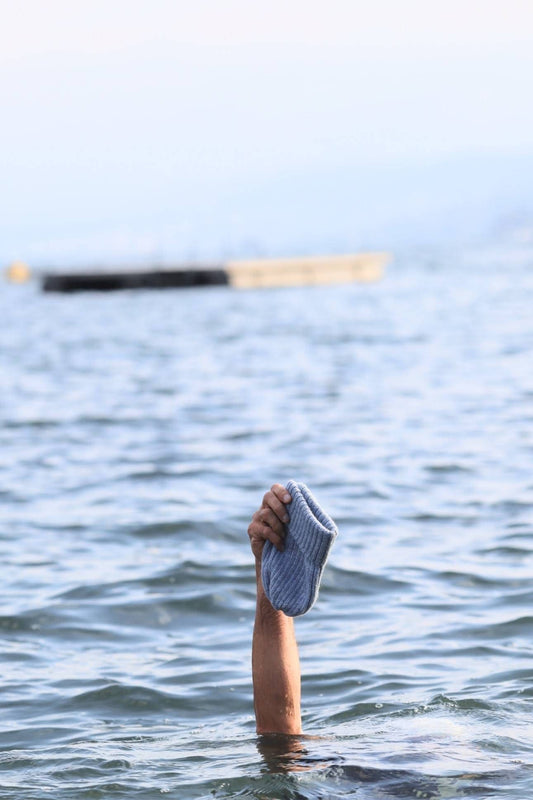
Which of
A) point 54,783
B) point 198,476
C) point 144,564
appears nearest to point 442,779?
point 54,783

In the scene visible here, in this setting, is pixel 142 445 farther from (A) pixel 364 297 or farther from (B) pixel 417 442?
(A) pixel 364 297

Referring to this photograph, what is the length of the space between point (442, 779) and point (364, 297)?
5629 centimetres

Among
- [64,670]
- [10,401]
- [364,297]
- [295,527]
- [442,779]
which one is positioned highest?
[295,527]

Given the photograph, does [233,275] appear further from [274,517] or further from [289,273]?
[274,517]

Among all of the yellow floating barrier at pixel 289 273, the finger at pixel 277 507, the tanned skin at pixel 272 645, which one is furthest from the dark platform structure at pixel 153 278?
the finger at pixel 277 507

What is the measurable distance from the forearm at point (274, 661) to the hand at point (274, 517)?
0.20 metres

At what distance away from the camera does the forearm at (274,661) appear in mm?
6508

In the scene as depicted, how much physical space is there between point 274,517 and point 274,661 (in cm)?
70

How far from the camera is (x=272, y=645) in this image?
6.54 meters

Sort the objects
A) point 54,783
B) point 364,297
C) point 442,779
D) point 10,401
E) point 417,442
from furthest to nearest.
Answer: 1. point 364,297
2. point 10,401
3. point 417,442
4. point 54,783
5. point 442,779

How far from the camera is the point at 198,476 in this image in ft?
50.9

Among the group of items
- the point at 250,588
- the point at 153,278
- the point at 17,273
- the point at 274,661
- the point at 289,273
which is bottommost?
the point at 17,273

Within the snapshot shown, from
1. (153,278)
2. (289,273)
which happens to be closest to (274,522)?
(289,273)

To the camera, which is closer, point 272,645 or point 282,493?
point 282,493
